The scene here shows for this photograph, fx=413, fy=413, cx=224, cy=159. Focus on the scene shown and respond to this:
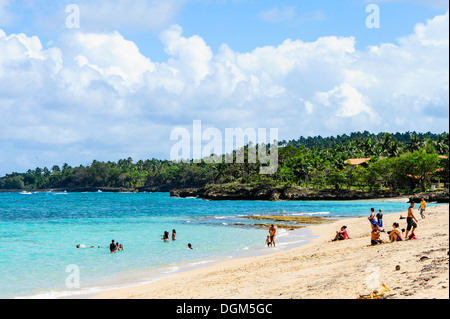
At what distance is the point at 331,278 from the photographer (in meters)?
14.4

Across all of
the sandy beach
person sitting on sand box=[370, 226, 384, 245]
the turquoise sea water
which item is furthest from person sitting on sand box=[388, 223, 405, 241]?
the turquoise sea water

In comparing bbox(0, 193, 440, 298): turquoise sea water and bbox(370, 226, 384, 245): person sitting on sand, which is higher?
bbox(370, 226, 384, 245): person sitting on sand

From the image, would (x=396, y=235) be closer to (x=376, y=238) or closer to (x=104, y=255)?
(x=376, y=238)

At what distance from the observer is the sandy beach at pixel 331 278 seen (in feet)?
39.2

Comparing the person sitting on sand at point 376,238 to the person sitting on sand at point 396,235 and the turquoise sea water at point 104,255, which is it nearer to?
the person sitting on sand at point 396,235

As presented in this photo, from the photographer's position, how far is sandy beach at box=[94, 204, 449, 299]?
1195cm

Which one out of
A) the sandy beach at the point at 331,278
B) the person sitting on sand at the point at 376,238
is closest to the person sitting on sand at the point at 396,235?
the person sitting on sand at the point at 376,238

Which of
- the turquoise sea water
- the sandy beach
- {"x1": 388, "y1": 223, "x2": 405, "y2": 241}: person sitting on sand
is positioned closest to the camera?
the sandy beach

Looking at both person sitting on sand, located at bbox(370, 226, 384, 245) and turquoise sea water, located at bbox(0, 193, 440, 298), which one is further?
person sitting on sand, located at bbox(370, 226, 384, 245)

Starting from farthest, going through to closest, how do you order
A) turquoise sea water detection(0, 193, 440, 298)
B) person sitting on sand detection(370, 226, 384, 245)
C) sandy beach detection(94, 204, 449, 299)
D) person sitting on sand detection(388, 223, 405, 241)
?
person sitting on sand detection(370, 226, 384, 245) < person sitting on sand detection(388, 223, 405, 241) < turquoise sea water detection(0, 193, 440, 298) < sandy beach detection(94, 204, 449, 299)

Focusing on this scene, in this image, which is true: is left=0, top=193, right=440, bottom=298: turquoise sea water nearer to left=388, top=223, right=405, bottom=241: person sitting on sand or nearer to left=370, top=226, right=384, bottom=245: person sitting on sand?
left=370, top=226, right=384, bottom=245: person sitting on sand

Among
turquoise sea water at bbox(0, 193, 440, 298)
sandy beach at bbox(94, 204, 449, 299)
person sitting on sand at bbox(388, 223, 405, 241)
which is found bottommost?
turquoise sea water at bbox(0, 193, 440, 298)
